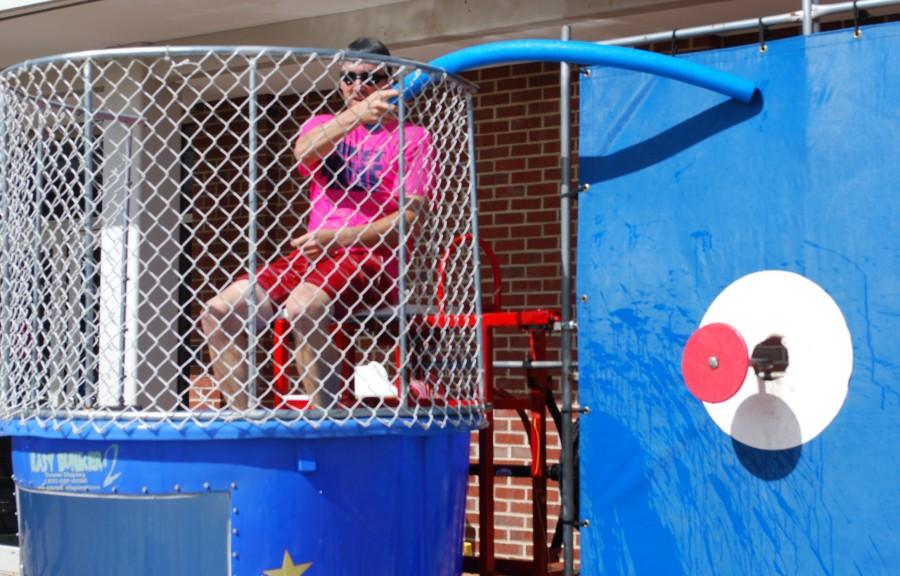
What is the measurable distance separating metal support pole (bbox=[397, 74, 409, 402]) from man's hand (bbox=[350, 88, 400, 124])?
0.16 feet

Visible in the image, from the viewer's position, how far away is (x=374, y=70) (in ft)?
13.2

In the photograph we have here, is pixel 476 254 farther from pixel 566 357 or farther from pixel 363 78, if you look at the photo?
pixel 363 78

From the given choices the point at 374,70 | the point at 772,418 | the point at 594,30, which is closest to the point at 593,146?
the point at 374,70

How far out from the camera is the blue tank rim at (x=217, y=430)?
3.64 meters

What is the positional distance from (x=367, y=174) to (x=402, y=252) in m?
0.35

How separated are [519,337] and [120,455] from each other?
155 inches

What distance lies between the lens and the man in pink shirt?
390 cm

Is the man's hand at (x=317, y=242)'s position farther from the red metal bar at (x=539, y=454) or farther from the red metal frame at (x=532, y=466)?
the red metal bar at (x=539, y=454)

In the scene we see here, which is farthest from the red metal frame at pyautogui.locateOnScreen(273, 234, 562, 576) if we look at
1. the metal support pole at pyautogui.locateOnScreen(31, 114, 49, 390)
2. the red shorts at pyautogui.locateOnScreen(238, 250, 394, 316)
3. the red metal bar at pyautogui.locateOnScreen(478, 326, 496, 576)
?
the metal support pole at pyautogui.locateOnScreen(31, 114, 49, 390)

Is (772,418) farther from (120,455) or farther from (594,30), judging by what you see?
(594,30)

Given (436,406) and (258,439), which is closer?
(258,439)

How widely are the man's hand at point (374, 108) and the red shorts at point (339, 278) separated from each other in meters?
0.42

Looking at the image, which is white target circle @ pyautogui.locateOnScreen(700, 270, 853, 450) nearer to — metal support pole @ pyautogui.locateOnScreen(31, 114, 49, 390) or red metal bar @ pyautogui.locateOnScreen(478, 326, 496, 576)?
red metal bar @ pyautogui.locateOnScreen(478, 326, 496, 576)

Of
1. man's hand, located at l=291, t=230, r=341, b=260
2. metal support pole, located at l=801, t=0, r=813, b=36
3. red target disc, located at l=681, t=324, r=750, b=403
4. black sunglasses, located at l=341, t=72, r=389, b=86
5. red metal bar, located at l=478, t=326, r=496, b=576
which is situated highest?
metal support pole, located at l=801, t=0, r=813, b=36
